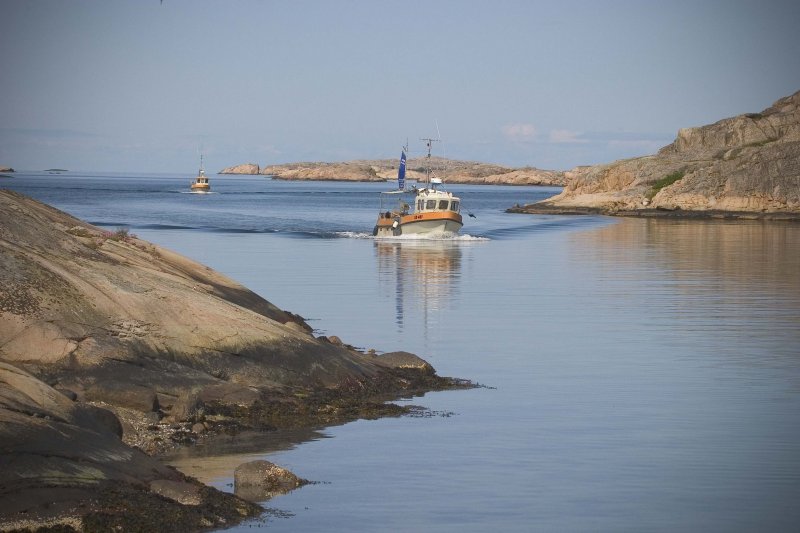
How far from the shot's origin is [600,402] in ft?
59.8

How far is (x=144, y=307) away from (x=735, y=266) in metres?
34.1

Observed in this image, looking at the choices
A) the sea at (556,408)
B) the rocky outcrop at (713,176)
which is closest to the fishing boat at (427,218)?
the sea at (556,408)

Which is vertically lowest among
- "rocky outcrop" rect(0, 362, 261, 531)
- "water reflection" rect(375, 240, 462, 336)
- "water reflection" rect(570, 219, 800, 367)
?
"water reflection" rect(375, 240, 462, 336)

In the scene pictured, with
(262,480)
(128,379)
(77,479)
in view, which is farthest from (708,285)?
(77,479)

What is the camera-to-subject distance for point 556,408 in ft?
58.1

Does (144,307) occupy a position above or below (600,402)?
above

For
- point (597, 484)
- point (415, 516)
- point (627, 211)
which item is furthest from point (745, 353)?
point (627, 211)

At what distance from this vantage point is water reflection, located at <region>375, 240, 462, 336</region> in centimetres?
3089

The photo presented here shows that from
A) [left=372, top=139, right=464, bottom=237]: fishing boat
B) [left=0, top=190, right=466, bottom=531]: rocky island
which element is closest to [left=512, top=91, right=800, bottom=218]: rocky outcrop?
[left=372, top=139, right=464, bottom=237]: fishing boat

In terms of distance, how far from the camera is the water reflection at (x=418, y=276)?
30891 mm

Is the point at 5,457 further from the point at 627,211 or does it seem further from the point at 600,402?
the point at 627,211

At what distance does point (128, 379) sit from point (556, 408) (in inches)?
249

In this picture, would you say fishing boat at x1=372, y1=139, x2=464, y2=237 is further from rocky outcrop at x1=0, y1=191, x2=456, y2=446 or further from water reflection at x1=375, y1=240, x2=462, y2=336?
rocky outcrop at x1=0, y1=191, x2=456, y2=446

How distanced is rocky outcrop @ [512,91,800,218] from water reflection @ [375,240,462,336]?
1643 inches
